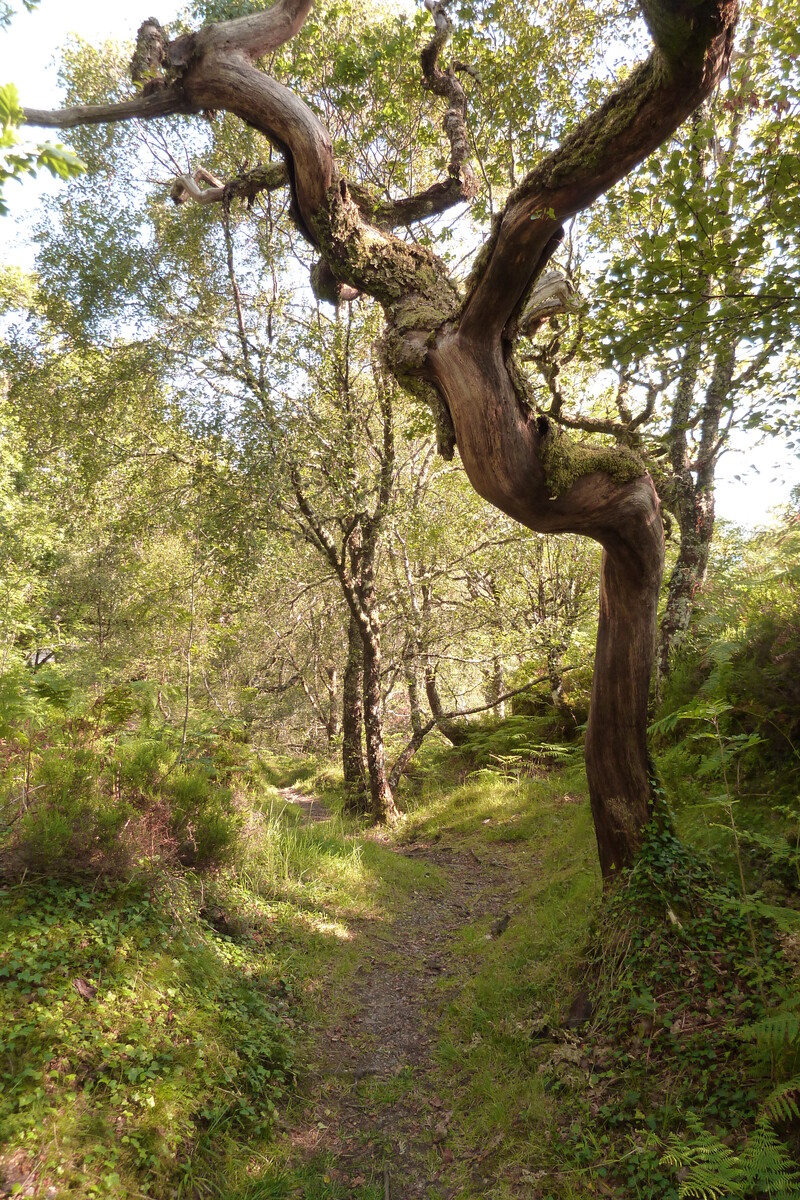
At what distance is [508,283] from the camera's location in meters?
3.46

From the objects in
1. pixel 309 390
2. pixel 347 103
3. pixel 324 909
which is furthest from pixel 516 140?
pixel 324 909

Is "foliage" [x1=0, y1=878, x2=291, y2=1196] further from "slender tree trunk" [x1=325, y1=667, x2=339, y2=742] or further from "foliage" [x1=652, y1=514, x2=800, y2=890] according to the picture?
"slender tree trunk" [x1=325, y1=667, x2=339, y2=742]

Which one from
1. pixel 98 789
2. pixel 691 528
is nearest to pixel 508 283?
pixel 98 789

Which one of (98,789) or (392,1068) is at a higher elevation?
(98,789)

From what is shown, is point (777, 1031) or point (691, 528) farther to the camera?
point (691, 528)

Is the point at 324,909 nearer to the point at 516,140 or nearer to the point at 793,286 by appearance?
the point at 793,286

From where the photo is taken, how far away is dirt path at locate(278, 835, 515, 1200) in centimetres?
339

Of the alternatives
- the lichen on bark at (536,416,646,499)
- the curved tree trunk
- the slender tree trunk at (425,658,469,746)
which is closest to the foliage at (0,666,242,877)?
the curved tree trunk

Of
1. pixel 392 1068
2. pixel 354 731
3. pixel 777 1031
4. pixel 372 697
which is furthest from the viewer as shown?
pixel 354 731

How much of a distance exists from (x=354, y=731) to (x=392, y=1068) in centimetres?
736

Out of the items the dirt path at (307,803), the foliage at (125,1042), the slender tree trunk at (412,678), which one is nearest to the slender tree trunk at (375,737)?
the slender tree trunk at (412,678)

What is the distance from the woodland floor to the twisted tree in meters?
1.99

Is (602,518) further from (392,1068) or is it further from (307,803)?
(307,803)

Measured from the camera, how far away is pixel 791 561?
7.49 metres
